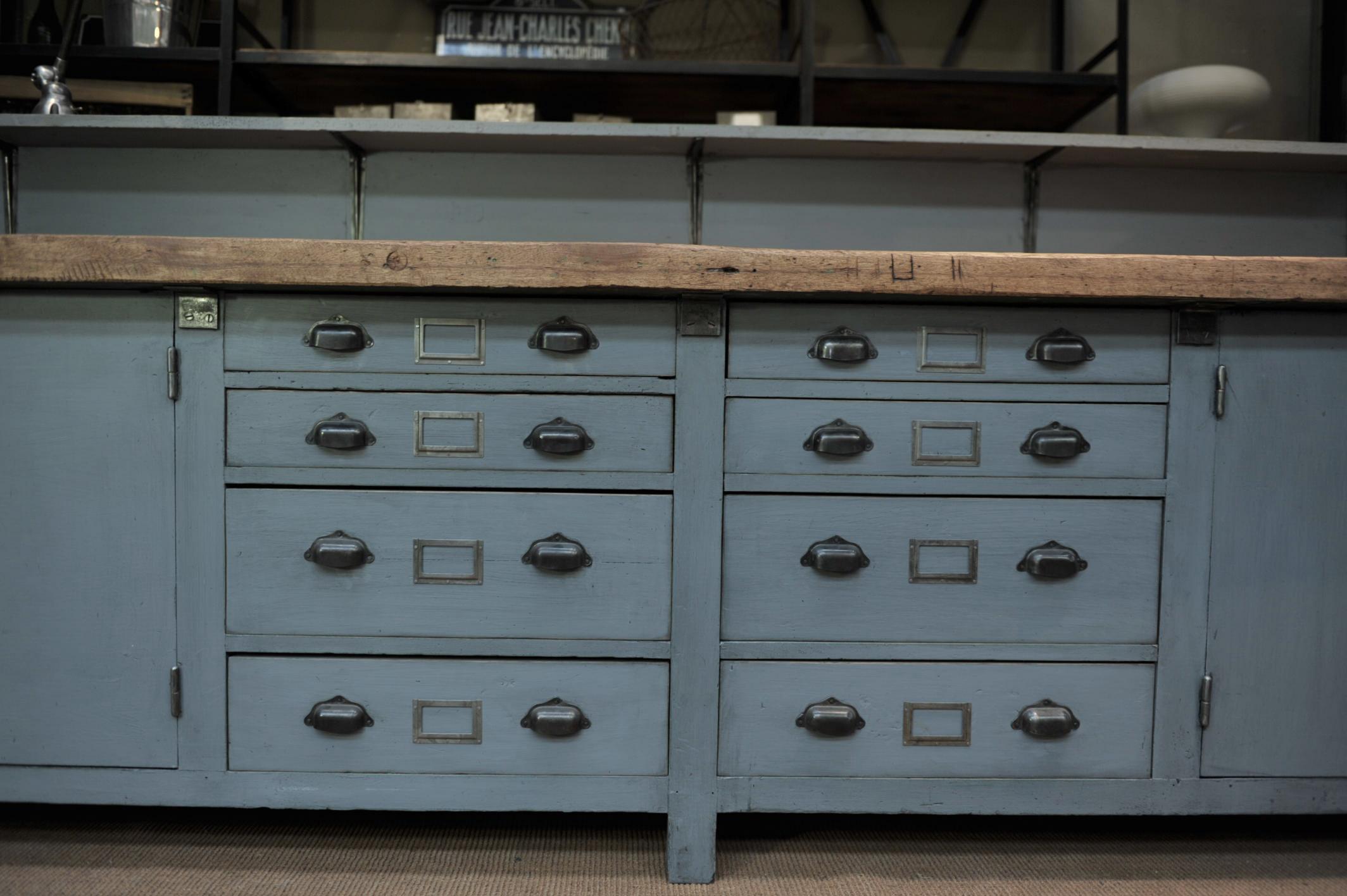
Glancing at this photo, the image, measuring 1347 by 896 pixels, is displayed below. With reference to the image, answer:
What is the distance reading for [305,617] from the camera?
47.8 inches

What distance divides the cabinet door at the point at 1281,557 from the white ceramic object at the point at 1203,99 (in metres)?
1.01

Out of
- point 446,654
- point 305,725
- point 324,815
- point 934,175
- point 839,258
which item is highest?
point 934,175

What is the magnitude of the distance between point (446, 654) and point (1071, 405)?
106 cm

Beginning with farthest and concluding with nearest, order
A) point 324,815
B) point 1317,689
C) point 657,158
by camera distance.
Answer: point 657,158 → point 324,815 → point 1317,689

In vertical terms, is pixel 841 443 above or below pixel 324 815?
above

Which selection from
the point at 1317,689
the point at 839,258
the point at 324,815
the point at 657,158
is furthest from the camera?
the point at 657,158

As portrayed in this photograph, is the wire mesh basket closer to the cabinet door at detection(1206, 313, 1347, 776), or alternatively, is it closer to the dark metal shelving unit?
the dark metal shelving unit

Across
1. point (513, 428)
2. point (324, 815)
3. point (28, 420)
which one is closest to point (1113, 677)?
point (513, 428)

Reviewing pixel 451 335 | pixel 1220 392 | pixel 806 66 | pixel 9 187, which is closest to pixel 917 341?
pixel 1220 392

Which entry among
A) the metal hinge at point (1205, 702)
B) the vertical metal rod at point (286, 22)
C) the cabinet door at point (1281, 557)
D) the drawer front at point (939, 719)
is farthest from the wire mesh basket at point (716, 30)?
the metal hinge at point (1205, 702)

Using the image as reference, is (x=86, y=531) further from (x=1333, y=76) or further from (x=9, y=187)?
(x=1333, y=76)

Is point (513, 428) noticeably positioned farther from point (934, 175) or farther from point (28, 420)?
point (934, 175)

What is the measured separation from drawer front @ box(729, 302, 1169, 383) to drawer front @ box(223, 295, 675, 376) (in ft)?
0.50

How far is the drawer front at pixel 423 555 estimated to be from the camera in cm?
121
